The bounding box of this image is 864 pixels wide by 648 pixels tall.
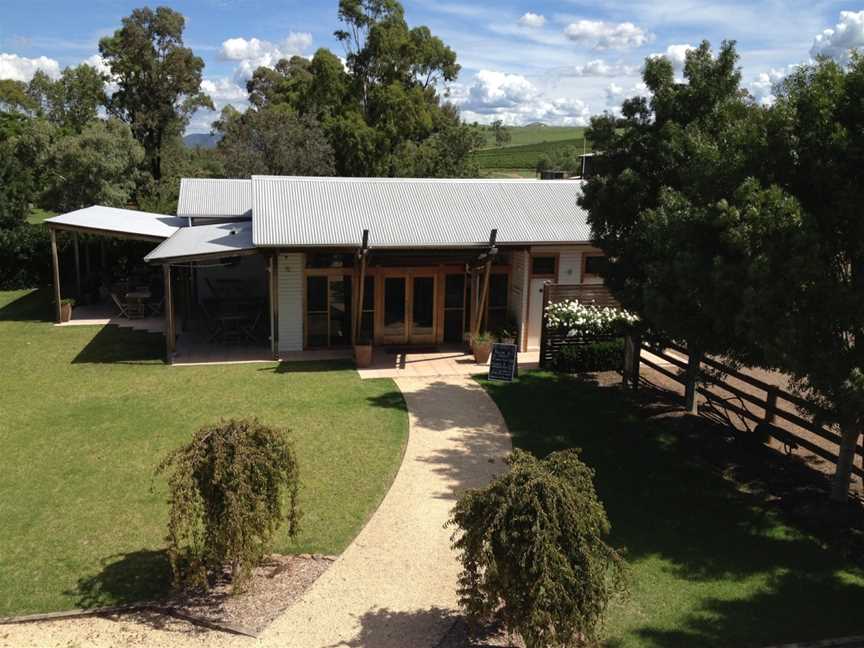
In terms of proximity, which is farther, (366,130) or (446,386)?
(366,130)

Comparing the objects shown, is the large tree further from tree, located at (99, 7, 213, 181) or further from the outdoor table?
the outdoor table

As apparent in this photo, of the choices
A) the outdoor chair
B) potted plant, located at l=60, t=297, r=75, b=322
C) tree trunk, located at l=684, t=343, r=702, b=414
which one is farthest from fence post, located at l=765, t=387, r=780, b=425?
potted plant, located at l=60, t=297, r=75, b=322

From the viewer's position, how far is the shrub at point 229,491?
280 inches

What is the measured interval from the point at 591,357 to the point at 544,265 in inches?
109

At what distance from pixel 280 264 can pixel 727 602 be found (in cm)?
1262

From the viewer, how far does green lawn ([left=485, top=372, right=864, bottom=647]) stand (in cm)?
742

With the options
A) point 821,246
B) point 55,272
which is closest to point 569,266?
point 821,246

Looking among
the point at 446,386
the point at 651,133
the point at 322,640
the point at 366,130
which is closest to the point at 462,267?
the point at 446,386

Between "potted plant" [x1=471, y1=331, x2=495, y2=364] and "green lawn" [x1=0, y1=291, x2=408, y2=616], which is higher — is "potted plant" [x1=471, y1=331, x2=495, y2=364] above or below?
above

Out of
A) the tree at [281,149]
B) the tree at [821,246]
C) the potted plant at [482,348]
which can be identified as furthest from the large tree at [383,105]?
the tree at [821,246]

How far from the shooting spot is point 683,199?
1053 cm

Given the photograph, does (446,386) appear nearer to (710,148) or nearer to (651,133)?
(651,133)

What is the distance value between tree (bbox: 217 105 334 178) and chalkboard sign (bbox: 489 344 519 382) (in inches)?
958

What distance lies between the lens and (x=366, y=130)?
3938cm
